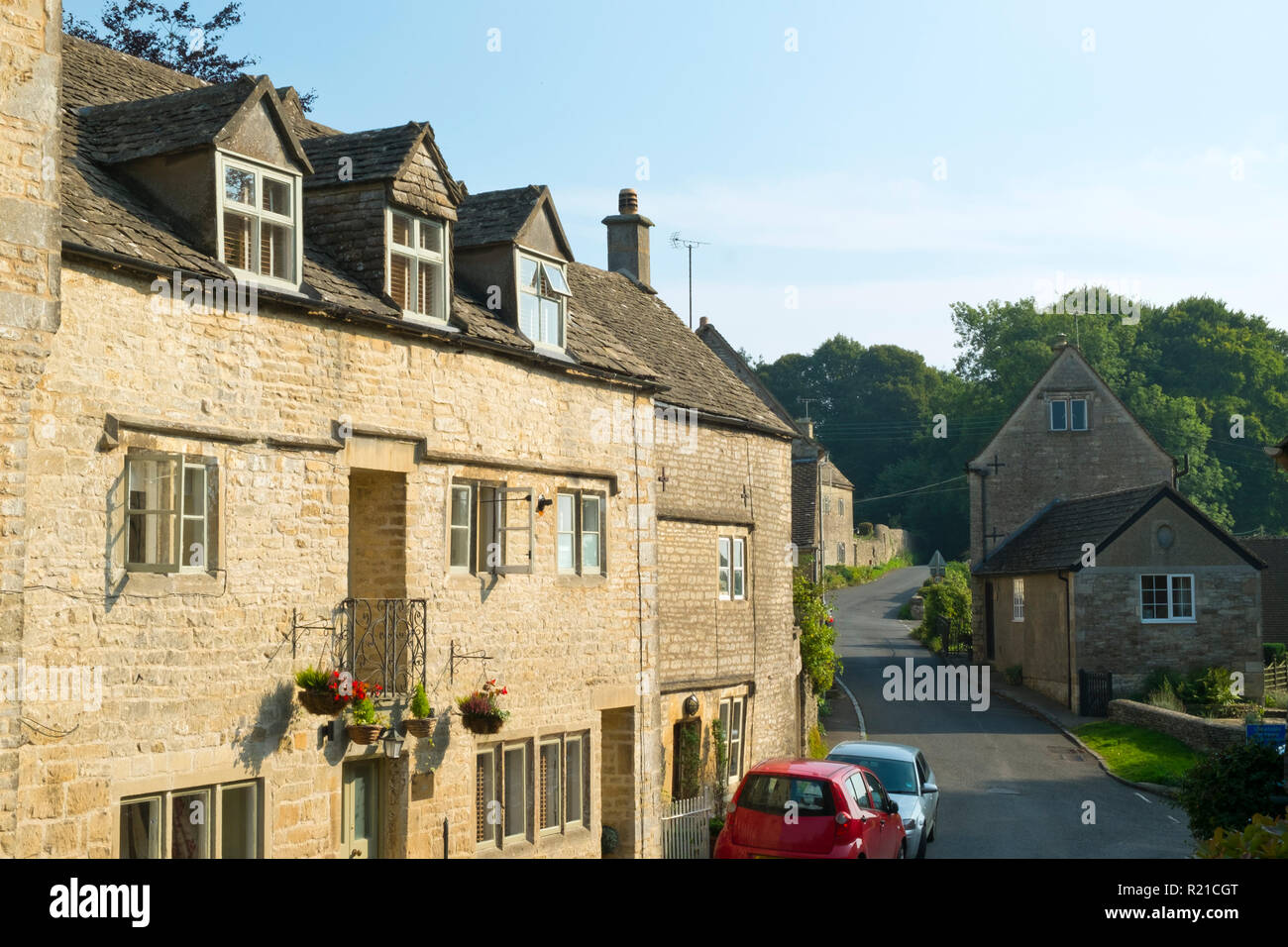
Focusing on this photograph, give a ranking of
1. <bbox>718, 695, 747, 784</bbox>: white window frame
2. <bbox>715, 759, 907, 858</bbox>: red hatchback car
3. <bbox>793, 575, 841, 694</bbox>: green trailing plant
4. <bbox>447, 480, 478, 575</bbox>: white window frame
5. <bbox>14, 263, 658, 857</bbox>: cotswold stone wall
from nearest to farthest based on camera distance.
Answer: <bbox>14, 263, 658, 857</bbox>: cotswold stone wall < <bbox>715, 759, 907, 858</bbox>: red hatchback car < <bbox>447, 480, 478, 575</bbox>: white window frame < <bbox>718, 695, 747, 784</bbox>: white window frame < <bbox>793, 575, 841, 694</bbox>: green trailing plant

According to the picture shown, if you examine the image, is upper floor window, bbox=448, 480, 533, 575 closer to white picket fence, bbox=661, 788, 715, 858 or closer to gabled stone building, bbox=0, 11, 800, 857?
gabled stone building, bbox=0, 11, 800, 857

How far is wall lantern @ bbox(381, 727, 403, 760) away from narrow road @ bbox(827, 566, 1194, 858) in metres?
9.63

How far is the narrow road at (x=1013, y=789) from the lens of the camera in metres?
20.5

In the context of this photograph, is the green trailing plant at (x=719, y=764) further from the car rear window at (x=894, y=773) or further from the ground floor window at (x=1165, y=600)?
the ground floor window at (x=1165, y=600)

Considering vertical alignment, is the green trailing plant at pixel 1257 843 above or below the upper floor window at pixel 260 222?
below

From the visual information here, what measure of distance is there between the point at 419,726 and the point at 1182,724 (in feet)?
74.1

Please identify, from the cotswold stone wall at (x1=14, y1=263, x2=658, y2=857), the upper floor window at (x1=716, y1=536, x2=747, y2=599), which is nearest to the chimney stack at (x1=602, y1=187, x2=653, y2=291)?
the upper floor window at (x1=716, y1=536, x2=747, y2=599)

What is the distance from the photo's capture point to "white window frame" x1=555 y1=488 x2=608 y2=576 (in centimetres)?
1706

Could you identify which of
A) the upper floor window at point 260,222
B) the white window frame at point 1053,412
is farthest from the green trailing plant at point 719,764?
the white window frame at point 1053,412

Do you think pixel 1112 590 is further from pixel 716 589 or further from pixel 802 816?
pixel 802 816

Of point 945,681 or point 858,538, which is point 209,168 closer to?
point 945,681

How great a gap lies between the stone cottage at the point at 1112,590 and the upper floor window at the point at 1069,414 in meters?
1.77

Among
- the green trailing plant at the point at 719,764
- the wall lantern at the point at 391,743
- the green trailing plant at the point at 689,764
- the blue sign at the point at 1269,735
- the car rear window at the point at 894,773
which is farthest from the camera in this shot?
the green trailing plant at the point at 719,764

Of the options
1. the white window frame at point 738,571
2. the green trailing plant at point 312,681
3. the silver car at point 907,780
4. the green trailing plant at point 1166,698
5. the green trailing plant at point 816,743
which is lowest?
the green trailing plant at point 816,743
